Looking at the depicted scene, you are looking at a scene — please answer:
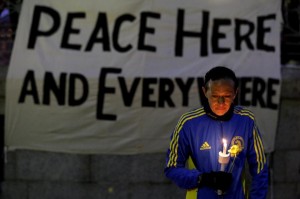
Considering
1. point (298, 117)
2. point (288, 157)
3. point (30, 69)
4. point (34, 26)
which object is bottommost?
point (288, 157)

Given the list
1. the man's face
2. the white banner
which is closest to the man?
the man's face

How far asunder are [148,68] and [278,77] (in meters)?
1.45

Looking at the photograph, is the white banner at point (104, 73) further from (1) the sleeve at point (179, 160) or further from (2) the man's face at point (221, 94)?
(2) the man's face at point (221, 94)

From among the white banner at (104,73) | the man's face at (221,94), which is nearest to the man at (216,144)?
the man's face at (221,94)

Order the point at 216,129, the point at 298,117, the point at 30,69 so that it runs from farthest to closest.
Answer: the point at 298,117 → the point at 30,69 → the point at 216,129

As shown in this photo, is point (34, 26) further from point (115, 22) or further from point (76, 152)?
point (76, 152)

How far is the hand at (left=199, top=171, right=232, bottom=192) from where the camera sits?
317 cm

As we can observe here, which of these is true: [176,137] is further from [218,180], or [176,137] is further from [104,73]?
[104,73]

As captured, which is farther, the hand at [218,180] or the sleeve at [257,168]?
the sleeve at [257,168]

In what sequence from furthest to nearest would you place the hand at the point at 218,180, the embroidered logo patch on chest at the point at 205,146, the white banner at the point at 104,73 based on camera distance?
1. the white banner at the point at 104,73
2. the embroidered logo patch on chest at the point at 205,146
3. the hand at the point at 218,180

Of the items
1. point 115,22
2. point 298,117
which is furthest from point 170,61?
point 298,117

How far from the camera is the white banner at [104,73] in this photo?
6066 millimetres

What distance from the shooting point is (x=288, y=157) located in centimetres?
665

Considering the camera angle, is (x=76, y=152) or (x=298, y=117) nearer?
(x=76, y=152)
